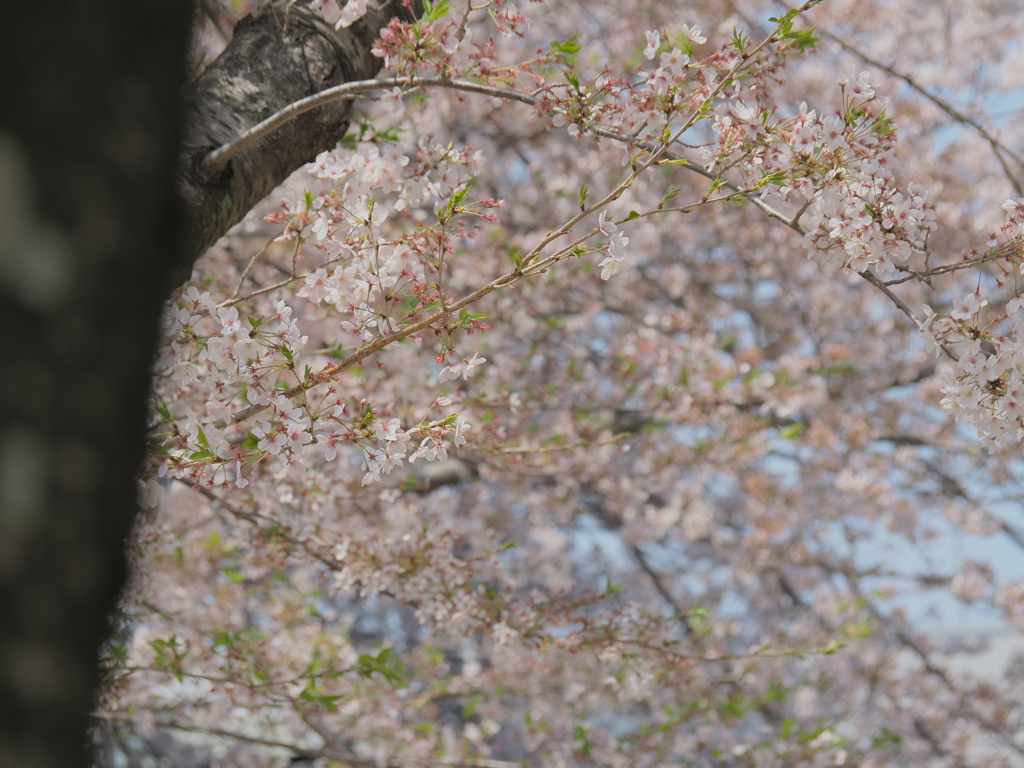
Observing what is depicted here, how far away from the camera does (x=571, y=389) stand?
5.48 m

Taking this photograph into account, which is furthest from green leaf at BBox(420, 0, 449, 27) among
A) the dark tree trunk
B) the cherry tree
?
the dark tree trunk

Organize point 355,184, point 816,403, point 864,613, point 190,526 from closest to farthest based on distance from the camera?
point 355,184 < point 190,526 < point 816,403 < point 864,613

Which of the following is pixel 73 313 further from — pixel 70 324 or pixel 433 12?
pixel 433 12

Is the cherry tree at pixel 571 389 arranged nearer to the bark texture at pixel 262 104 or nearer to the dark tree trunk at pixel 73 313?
the bark texture at pixel 262 104

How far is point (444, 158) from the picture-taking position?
97.4 inches

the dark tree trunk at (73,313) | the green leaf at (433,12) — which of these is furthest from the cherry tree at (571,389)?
the dark tree trunk at (73,313)

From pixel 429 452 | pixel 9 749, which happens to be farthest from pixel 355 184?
pixel 9 749

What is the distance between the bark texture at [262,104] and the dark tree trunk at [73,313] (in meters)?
1.36

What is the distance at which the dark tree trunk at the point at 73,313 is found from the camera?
604 mm

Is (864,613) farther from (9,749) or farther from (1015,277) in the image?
(9,749)

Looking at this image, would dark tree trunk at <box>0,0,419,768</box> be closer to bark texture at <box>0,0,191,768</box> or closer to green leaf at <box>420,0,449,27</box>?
bark texture at <box>0,0,191,768</box>

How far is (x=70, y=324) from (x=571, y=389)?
4906 mm

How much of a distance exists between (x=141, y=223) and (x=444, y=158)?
1.87 metres

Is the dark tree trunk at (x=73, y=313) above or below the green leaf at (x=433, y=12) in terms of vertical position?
below
